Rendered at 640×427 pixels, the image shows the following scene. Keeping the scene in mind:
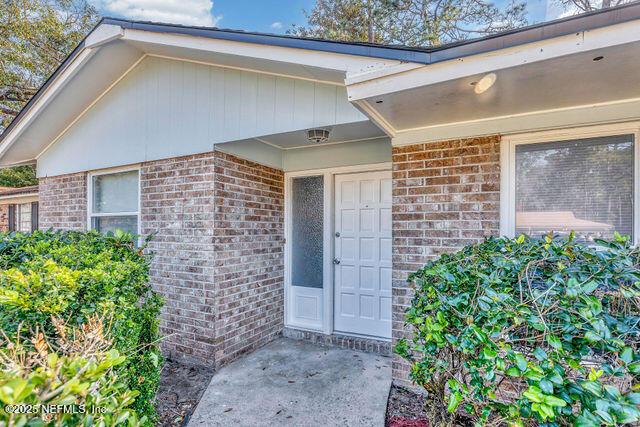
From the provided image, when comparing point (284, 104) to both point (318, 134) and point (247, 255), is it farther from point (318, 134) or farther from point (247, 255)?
point (247, 255)

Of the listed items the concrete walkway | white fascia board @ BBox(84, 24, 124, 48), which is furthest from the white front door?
white fascia board @ BBox(84, 24, 124, 48)

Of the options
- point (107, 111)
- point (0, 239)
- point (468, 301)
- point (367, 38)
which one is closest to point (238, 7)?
point (367, 38)

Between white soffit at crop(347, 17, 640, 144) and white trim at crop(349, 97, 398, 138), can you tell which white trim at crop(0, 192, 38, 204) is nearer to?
white trim at crop(349, 97, 398, 138)

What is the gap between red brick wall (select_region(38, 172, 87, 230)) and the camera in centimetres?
546

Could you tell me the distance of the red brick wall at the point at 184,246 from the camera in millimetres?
4203

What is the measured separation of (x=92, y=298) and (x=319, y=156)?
11.7 ft

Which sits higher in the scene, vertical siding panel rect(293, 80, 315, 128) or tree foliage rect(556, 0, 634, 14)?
tree foliage rect(556, 0, 634, 14)

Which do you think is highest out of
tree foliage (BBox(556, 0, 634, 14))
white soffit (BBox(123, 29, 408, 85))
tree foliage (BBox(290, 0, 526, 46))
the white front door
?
tree foliage (BBox(290, 0, 526, 46))

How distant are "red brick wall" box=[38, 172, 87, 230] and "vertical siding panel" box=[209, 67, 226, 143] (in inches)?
110

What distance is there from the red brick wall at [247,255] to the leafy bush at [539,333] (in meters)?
2.88

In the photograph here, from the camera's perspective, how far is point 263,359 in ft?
14.6

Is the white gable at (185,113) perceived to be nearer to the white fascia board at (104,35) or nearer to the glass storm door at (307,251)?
the white fascia board at (104,35)

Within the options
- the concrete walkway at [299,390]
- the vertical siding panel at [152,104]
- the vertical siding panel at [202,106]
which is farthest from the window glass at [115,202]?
the concrete walkway at [299,390]

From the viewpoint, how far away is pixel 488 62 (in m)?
2.15
